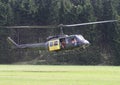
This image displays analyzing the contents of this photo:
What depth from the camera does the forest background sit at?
88250mm

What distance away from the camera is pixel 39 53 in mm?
90750

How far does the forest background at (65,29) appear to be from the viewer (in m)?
88.2

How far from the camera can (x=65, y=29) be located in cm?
9244

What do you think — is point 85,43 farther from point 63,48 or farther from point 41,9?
point 41,9

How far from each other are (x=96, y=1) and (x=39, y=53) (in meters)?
17.2
